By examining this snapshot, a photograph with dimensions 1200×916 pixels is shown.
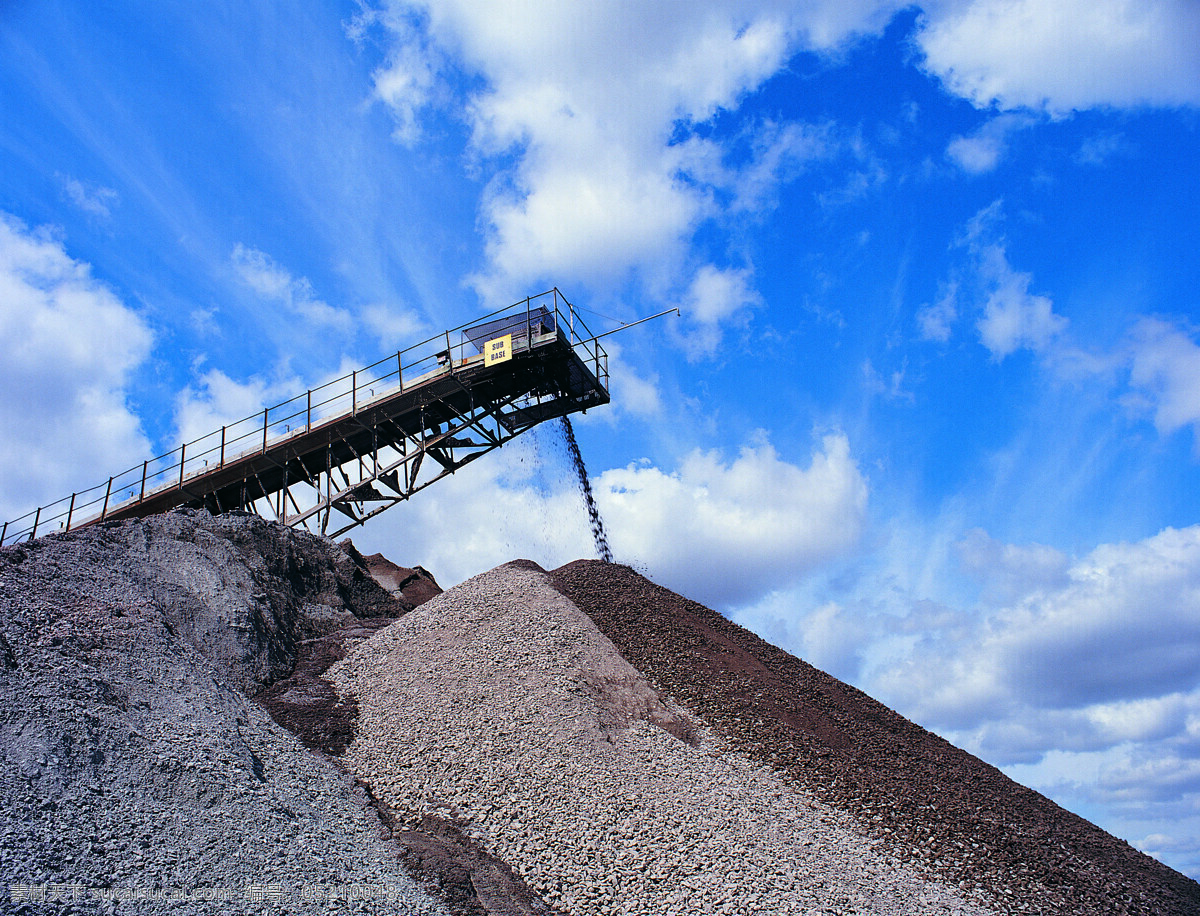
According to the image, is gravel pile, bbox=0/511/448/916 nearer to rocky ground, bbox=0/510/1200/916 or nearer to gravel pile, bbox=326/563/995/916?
rocky ground, bbox=0/510/1200/916

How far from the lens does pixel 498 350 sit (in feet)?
64.1

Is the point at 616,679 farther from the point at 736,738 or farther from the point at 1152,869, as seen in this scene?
the point at 1152,869

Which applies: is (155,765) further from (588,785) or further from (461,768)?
(588,785)

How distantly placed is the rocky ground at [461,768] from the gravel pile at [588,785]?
0.04 m

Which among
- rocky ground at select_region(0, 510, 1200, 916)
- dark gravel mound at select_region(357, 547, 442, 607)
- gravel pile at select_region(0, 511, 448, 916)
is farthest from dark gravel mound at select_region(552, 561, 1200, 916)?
gravel pile at select_region(0, 511, 448, 916)

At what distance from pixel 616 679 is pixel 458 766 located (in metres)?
3.40

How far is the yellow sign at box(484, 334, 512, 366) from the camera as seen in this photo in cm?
1936

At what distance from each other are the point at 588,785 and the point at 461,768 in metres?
1.73

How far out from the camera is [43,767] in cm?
852

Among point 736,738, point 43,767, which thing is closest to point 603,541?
point 736,738

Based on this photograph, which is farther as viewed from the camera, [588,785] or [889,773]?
[889,773]

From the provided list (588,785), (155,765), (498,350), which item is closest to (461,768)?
→ (588,785)

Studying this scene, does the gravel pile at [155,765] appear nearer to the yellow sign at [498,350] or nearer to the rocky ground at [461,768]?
the rocky ground at [461,768]

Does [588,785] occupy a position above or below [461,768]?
below
